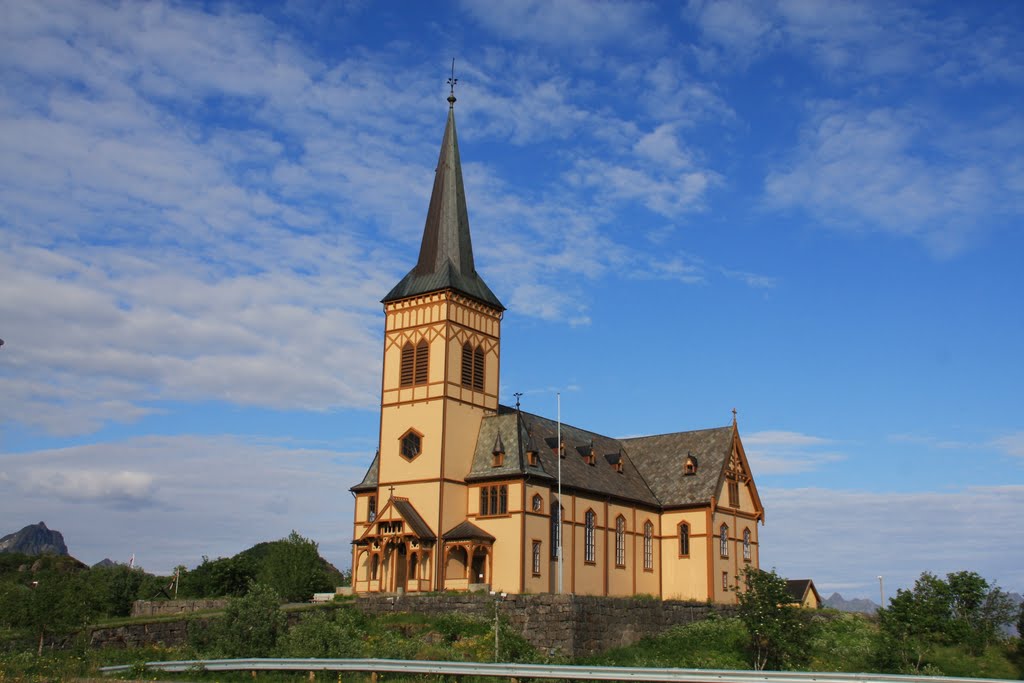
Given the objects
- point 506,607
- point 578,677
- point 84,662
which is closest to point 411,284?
point 506,607

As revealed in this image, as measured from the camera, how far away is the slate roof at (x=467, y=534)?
51878mm

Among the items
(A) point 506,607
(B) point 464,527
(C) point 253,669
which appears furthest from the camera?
(B) point 464,527

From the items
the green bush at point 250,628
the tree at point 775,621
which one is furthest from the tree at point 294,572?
the tree at point 775,621

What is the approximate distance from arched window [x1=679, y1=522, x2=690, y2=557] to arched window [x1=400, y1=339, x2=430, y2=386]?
19.1 meters

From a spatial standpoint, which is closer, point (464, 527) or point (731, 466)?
point (464, 527)

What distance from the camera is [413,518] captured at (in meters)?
52.7

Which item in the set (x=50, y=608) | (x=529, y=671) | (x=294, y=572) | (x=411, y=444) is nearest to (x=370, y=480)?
(x=411, y=444)

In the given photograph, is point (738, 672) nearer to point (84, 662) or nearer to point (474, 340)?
point (84, 662)

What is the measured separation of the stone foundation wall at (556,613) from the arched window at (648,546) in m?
10.5

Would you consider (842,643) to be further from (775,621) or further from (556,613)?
(556,613)

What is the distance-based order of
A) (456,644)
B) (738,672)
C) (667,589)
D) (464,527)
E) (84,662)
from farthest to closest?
(667,589) < (464,527) < (456,644) < (84,662) < (738,672)

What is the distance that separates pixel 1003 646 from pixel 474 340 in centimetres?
3400

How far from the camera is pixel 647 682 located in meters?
26.0

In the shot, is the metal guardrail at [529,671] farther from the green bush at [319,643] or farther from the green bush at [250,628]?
the green bush at [250,628]
